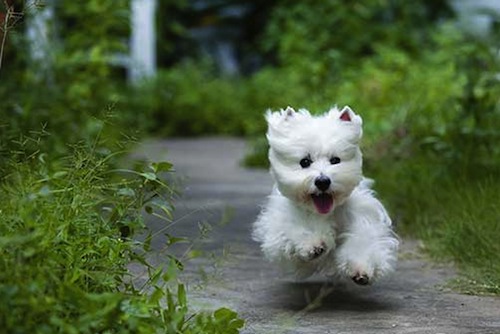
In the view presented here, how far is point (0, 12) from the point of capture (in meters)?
6.43

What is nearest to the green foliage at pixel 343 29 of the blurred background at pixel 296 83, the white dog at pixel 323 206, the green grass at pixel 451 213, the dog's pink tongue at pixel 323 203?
the blurred background at pixel 296 83

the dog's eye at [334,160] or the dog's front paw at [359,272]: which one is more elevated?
the dog's eye at [334,160]

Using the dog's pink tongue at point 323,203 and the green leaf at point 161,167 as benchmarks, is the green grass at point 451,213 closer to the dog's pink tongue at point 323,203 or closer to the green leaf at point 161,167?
the dog's pink tongue at point 323,203

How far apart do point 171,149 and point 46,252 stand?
8837 mm

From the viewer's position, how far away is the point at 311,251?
4234 mm

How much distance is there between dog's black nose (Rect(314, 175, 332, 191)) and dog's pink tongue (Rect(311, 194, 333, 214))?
0.29 feet

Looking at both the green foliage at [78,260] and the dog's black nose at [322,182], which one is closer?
the green foliage at [78,260]

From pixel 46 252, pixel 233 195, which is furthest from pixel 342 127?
pixel 233 195

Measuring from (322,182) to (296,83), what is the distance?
810 centimetres

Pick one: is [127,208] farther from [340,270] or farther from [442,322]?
Answer: [442,322]

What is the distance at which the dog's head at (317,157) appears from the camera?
164 inches

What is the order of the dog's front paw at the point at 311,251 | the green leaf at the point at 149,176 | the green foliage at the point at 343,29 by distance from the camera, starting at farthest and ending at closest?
the green foliage at the point at 343,29
the dog's front paw at the point at 311,251
the green leaf at the point at 149,176

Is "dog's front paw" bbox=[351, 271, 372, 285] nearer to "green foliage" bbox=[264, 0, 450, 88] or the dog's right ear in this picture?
the dog's right ear

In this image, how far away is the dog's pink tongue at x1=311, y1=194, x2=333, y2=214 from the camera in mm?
4254
